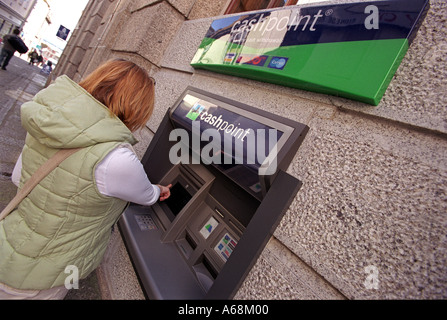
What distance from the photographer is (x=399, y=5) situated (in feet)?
3.13

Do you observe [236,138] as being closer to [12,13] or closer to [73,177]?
[73,177]

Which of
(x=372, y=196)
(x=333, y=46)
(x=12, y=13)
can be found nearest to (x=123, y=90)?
(x=333, y=46)

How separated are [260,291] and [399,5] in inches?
55.8

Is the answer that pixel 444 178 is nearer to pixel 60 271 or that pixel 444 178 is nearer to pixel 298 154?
pixel 298 154

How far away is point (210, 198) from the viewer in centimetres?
157

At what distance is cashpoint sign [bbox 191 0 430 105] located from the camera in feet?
3.08

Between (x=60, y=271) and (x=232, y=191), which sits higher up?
(x=232, y=191)

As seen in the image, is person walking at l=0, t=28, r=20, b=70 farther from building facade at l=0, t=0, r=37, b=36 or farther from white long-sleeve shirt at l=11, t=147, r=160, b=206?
building facade at l=0, t=0, r=37, b=36

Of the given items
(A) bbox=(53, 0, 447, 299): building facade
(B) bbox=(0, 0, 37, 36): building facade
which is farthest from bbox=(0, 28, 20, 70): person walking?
(B) bbox=(0, 0, 37, 36): building facade

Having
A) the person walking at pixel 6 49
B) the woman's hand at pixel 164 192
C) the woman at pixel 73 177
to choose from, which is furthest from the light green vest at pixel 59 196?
the person walking at pixel 6 49

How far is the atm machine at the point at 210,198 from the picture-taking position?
1059mm

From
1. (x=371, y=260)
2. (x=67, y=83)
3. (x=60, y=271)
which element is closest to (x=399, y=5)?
(x=371, y=260)

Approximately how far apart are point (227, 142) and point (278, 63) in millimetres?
547

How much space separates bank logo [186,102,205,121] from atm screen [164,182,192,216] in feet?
1.86
